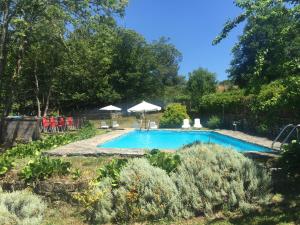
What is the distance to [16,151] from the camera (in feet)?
37.8

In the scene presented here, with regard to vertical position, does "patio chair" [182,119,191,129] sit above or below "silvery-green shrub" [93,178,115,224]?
above

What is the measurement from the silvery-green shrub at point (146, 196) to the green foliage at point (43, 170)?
5.39 ft

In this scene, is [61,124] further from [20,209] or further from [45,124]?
[20,209]

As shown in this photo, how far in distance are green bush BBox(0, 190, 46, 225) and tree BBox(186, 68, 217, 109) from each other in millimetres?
32125

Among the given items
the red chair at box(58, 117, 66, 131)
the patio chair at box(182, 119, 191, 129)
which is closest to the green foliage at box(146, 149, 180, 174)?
the red chair at box(58, 117, 66, 131)

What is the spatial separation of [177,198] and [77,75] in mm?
21735

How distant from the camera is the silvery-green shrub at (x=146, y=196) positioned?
19.5 feet

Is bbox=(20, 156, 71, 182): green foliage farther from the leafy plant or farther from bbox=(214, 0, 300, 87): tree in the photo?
bbox=(214, 0, 300, 87): tree

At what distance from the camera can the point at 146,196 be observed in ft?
19.8

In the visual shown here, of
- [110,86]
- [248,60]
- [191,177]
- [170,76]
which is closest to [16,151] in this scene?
[191,177]

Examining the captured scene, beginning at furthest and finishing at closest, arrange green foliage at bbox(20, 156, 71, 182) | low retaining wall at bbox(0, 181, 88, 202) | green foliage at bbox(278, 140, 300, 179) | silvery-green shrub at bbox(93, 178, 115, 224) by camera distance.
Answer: green foliage at bbox(20, 156, 71, 182) → low retaining wall at bbox(0, 181, 88, 202) → green foliage at bbox(278, 140, 300, 179) → silvery-green shrub at bbox(93, 178, 115, 224)

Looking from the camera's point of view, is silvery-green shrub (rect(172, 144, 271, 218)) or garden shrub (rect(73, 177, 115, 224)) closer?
silvery-green shrub (rect(172, 144, 271, 218))

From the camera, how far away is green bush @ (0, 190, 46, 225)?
5473 millimetres

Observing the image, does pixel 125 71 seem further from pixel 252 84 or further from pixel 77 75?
pixel 252 84
